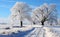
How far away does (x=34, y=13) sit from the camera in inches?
2980

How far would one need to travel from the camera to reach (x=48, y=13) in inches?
2808

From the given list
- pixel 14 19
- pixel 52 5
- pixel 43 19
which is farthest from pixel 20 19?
A: pixel 52 5

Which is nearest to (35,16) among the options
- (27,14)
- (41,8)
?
(41,8)

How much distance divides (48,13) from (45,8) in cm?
374

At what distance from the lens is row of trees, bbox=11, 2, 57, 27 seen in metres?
62.2

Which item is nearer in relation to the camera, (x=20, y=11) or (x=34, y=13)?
(x=20, y=11)

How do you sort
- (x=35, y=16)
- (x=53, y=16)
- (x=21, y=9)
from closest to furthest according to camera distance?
(x=21, y=9)
(x=53, y=16)
(x=35, y=16)

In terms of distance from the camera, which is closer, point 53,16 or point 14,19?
point 14,19

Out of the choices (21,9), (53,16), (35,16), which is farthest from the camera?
(35,16)

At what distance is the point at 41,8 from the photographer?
73.7 meters

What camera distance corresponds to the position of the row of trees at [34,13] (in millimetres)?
62156

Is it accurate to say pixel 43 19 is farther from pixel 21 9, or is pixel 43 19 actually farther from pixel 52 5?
pixel 21 9

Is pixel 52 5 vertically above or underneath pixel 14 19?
above

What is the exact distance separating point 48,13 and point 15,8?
16484 mm
